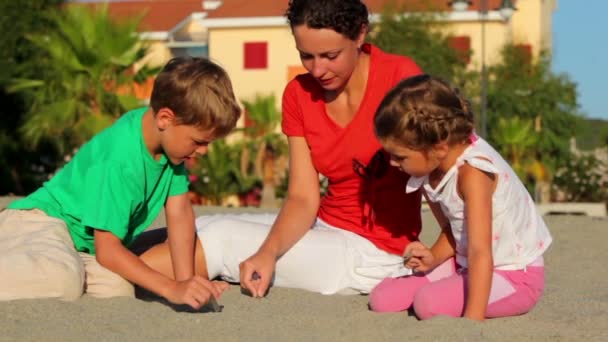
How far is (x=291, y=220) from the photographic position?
5176 mm

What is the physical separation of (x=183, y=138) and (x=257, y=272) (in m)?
0.72

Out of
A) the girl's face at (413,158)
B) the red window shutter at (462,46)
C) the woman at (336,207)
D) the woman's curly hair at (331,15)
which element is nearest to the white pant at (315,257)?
the woman at (336,207)

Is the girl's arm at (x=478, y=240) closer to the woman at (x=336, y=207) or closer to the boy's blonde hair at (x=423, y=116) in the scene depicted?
the boy's blonde hair at (x=423, y=116)

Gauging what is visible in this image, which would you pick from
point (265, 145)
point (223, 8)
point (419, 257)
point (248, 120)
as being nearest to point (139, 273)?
point (419, 257)

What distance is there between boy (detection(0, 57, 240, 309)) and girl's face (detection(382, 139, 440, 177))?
0.74 m

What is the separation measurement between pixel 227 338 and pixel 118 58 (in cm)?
1749

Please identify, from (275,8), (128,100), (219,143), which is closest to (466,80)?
(275,8)

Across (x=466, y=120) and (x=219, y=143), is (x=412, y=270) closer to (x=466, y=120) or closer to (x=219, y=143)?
(x=466, y=120)

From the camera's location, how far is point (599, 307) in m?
4.82

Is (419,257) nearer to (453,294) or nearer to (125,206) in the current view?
→ (453,294)

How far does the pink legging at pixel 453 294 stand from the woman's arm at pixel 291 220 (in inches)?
20.4

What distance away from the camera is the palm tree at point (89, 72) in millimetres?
20688

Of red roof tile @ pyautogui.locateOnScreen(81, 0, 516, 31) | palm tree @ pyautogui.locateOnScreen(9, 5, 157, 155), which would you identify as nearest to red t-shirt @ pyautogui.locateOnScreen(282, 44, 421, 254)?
palm tree @ pyautogui.locateOnScreen(9, 5, 157, 155)

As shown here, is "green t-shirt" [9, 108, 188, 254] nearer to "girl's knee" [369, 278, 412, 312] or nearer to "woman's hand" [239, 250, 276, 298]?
"woman's hand" [239, 250, 276, 298]
